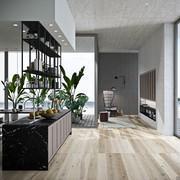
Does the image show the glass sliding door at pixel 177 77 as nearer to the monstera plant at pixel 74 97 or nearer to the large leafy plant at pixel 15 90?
the monstera plant at pixel 74 97

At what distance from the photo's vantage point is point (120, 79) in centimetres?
1436

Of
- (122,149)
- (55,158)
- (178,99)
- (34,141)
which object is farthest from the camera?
(178,99)

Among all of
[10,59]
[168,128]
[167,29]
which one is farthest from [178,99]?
[10,59]

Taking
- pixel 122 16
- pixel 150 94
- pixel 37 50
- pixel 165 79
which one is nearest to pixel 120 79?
pixel 150 94

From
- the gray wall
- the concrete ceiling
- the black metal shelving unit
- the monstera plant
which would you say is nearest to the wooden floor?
the black metal shelving unit

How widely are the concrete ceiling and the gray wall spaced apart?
4121mm

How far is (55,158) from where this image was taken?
5.12m

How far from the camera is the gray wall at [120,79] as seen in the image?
564 inches

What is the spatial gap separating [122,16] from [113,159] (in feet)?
12.8

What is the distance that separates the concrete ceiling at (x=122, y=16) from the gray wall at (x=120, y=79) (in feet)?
13.5

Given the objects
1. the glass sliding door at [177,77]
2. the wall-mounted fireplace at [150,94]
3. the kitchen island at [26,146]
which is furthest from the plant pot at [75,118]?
the kitchen island at [26,146]

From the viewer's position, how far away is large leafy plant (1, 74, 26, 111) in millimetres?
8511

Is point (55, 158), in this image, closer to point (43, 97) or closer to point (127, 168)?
point (127, 168)

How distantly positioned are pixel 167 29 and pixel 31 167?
5439mm
